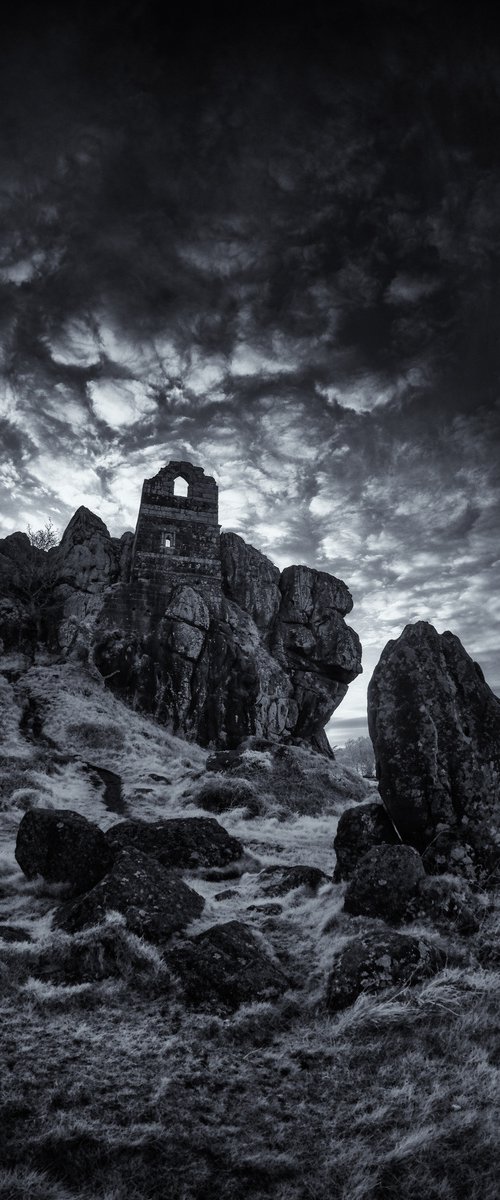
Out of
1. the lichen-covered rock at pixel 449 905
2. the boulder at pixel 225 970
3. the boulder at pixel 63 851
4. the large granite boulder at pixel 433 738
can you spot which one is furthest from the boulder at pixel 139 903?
the large granite boulder at pixel 433 738

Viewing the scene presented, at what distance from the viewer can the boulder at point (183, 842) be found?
13438 millimetres

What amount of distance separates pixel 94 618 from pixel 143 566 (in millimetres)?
5629

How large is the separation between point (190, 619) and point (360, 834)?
95.4ft

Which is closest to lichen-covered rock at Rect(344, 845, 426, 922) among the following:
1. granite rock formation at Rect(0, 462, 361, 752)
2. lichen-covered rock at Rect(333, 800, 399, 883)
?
lichen-covered rock at Rect(333, 800, 399, 883)

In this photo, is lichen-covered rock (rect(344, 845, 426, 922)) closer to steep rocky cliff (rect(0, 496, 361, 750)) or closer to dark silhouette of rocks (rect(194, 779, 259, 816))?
dark silhouette of rocks (rect(194, 779, 259, 816))

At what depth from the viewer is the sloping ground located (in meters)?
3.69

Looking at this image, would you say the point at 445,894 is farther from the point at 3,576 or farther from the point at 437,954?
the point at 3,576

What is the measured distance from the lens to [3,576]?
43.7 m


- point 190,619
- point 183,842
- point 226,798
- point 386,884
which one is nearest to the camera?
point 386,884

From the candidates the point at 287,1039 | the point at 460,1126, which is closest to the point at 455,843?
the point at 287,1039

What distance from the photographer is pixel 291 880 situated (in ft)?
38.4

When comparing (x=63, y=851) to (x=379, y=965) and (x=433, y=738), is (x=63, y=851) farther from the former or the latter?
(x=433, y=738)

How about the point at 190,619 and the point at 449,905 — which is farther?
the point at 190,619

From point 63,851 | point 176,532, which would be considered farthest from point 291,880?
point 176,532
